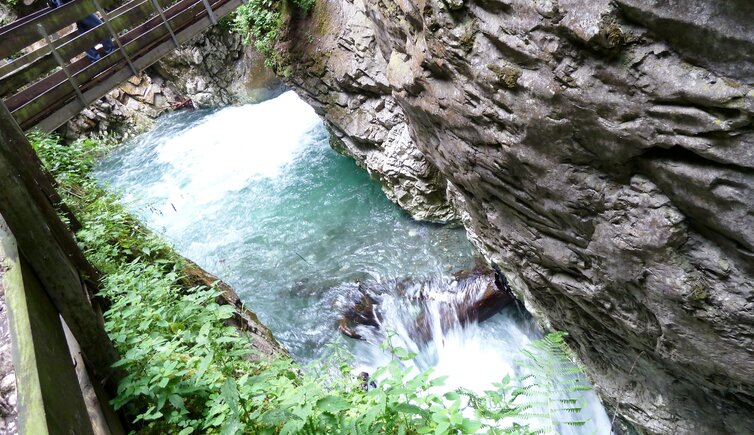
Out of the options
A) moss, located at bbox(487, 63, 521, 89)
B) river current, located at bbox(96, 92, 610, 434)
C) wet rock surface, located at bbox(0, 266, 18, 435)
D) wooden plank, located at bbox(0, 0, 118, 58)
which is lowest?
river current, located at bbox(96, 92, 610, 434)

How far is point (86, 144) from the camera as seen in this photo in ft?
22.1

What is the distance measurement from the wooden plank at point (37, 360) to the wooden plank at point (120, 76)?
6.81 m

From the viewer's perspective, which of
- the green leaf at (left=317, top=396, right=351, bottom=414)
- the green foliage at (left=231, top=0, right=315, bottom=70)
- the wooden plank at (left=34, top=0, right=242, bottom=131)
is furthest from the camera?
the green foliage at (left=231, top=0, right=315, bottom=70)

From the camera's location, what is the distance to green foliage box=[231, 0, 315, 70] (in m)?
9.99

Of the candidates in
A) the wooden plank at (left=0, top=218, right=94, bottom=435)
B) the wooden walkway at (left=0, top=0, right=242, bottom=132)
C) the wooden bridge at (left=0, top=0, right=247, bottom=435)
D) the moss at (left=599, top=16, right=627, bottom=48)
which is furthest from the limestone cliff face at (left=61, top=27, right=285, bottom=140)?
the wooden plank at (left=0, top=218, right=94, bottom=435)

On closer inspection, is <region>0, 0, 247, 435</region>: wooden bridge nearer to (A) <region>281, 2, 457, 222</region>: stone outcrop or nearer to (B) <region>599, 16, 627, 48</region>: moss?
(B) <region>599, 16, 627, 48</region>: moss

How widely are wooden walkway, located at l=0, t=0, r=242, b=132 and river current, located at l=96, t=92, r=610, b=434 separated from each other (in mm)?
1612

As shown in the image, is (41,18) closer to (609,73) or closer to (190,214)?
(190,214)

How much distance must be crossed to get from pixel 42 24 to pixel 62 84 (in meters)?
1.13

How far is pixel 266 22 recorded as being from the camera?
1016 cm

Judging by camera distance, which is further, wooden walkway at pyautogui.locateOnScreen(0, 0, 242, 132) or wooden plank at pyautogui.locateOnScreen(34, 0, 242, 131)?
wooden plank at pyautogui.locateOnScreen(34, 0, 242, 131)

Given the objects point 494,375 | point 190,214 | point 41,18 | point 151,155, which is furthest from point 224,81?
point 494,375

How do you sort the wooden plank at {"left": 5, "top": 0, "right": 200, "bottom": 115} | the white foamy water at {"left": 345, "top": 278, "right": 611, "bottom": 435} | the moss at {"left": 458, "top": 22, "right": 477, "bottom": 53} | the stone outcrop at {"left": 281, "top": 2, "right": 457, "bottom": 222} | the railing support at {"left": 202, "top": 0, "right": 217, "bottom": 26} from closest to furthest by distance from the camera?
the moss at {"left": 458, "top": 22, "right": 477, "bottom": 53} → the white foamy water at {"left": 345, "top": 278, "right": 611, "bottom": 435} → the wooden plank at {"left": 5, "top": 0, "right": 200, "bottom": 115} → the stone outcrop at {"left": 281, "top": 2, "right": 457, "bottom": 222} → the railing support at {"left": 202, "top": 0, "right": 217, "bottom": 26}

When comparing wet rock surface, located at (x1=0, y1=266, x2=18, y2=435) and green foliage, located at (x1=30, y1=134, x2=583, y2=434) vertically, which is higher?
wet rock surface, located at (x1=0, y1=266, x2=18, y2=435)
